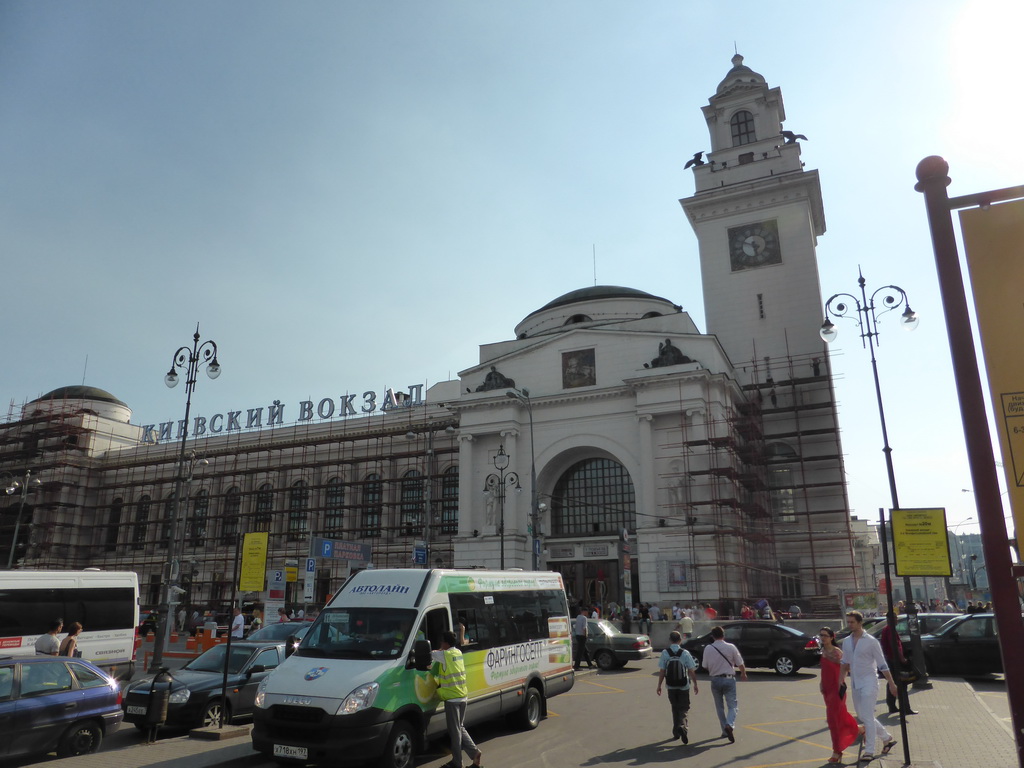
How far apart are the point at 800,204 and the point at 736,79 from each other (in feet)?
42.1

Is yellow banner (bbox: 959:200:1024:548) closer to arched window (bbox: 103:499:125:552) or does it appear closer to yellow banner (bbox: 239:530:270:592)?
yellow banner (bbox: 239:530:270:592)

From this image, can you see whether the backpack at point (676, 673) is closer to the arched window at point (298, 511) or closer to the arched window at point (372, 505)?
the arched window at point (372, 505)

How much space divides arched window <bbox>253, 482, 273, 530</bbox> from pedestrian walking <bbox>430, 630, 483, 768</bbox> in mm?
46316

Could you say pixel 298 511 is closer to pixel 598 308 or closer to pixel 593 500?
pixel 593 500

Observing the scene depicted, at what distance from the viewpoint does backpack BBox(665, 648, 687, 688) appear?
38.1 ft

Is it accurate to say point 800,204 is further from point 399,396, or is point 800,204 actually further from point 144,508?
point 144,508

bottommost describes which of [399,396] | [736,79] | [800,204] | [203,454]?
[203,454]

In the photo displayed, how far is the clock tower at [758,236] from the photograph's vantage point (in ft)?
153

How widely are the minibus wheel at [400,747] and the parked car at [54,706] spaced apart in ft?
16.5

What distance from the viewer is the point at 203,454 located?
5788cm

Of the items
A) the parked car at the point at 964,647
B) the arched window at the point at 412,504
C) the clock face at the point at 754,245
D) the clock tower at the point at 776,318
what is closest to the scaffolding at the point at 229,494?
the arched window at the point at 412,504

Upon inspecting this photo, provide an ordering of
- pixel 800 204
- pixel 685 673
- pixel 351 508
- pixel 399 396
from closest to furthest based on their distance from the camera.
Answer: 1. pixel 685 673
2. pixel 800 204
3. pixel 351 508
4. pixel 399 396

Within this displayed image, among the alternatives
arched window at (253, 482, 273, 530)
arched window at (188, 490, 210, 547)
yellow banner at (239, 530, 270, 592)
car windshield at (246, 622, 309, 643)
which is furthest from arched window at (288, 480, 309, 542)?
yellow banner at (239, 530, 270, 592)

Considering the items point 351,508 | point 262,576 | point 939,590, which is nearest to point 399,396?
point 351,508
